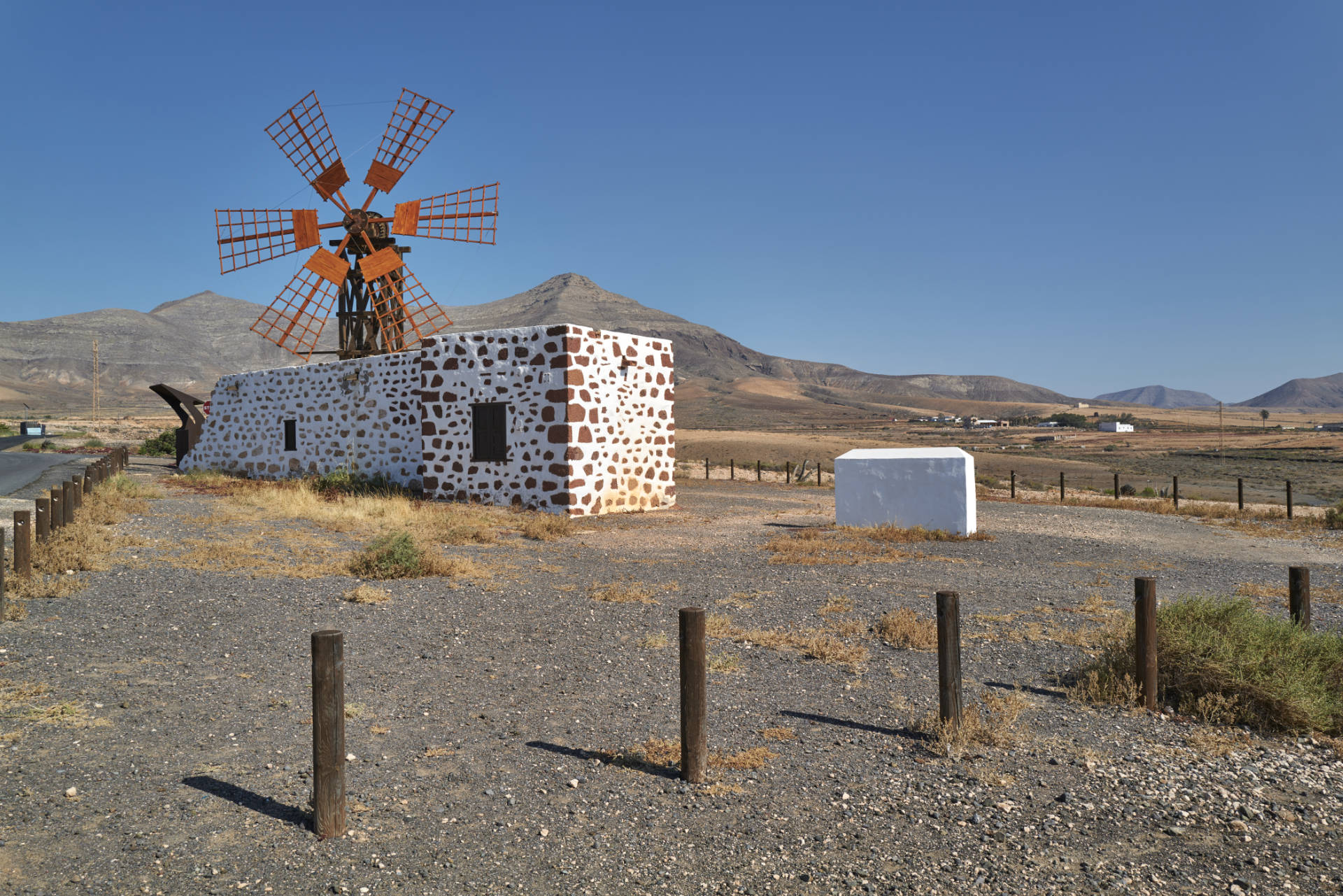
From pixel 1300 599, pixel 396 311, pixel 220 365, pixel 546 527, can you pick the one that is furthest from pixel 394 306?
pixel 220 365

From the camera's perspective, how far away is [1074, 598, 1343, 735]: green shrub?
5.43m

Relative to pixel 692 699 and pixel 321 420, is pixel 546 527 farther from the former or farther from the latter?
pixel 692 699

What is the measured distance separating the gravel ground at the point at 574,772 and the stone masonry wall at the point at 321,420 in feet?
34.2

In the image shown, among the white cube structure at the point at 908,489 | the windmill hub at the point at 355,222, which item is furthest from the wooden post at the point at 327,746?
the windmill hub at the point at 355,222

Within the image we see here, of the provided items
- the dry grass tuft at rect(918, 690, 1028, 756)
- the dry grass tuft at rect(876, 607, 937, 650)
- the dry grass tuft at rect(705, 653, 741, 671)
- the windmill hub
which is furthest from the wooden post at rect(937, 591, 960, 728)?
the windmill hub

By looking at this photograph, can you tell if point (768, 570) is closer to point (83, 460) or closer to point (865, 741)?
point (865, 741)

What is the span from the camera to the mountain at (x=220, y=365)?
121125mm

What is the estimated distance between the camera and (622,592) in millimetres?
9008

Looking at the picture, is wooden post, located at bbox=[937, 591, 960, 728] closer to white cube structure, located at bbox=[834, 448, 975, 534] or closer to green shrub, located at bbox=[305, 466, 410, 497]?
white cube structure, located at bbox=[834, 448, 975, 534]

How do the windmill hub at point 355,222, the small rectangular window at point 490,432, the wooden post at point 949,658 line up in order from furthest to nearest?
the windmill hub at point 355,222 < the small rectangular window at point 490,432 < the wooden post at point 949,658

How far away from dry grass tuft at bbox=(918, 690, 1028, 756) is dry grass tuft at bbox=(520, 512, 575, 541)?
8882 millimetres

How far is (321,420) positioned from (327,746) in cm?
1833

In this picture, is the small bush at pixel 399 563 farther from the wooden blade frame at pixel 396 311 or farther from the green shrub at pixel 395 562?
the wooden blade frame at pixel 396 311

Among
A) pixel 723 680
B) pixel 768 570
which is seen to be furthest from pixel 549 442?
pixel 723 680
